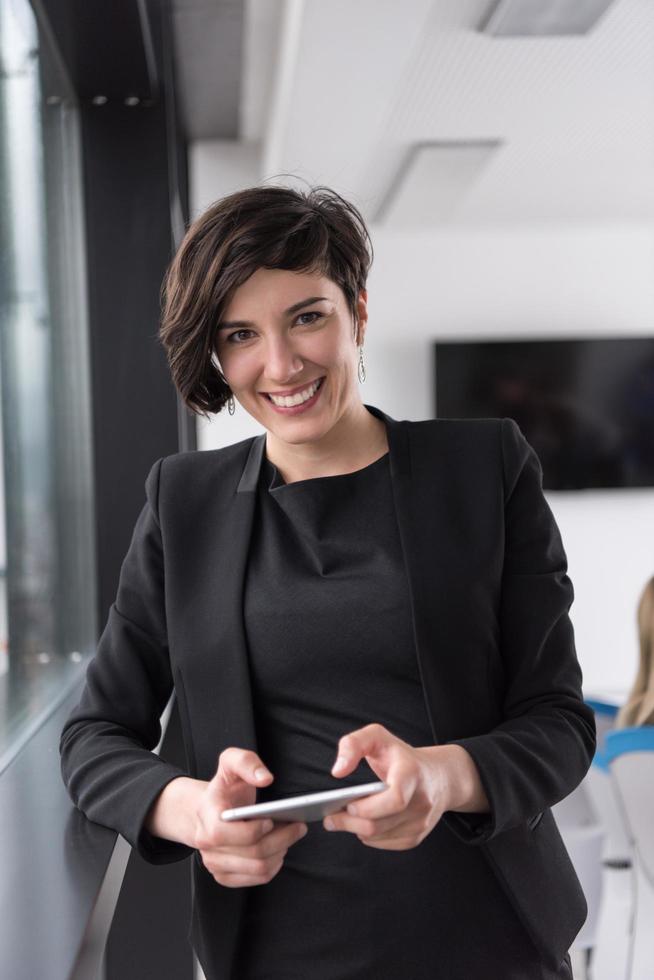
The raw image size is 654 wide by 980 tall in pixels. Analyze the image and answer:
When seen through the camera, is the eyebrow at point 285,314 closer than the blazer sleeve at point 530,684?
No

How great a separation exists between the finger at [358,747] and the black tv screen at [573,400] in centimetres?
536

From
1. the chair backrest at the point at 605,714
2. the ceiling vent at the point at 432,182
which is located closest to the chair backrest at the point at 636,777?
the chair backrest at the point at 605,714

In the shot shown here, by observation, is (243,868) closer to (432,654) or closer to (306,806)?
(306,806)

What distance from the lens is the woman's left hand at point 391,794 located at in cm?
84

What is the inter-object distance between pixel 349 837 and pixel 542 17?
2821 millimetres

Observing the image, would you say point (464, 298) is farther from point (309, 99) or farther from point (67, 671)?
point (67, 671)

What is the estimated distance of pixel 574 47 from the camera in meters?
3.44

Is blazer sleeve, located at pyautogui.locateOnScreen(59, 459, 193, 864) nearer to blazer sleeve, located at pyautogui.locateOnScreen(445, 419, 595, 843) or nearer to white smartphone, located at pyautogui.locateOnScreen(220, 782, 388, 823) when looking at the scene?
white smartphone, located at pyautogui.locateOnScreen(220, 782, 388, 823)

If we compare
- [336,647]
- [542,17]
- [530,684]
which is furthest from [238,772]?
[542,17]

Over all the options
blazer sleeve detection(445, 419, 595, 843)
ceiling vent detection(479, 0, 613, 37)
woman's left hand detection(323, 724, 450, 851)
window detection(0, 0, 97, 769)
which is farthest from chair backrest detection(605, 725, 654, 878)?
ceiling vent detection(479, 0, 613, 37)

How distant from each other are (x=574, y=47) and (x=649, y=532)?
3592 millimetres

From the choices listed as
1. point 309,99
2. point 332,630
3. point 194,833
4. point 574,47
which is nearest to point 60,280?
point 309,99

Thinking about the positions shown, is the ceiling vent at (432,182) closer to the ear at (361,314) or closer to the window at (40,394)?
the window at (40,394)

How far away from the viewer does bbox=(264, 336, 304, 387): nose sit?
1.11 m
